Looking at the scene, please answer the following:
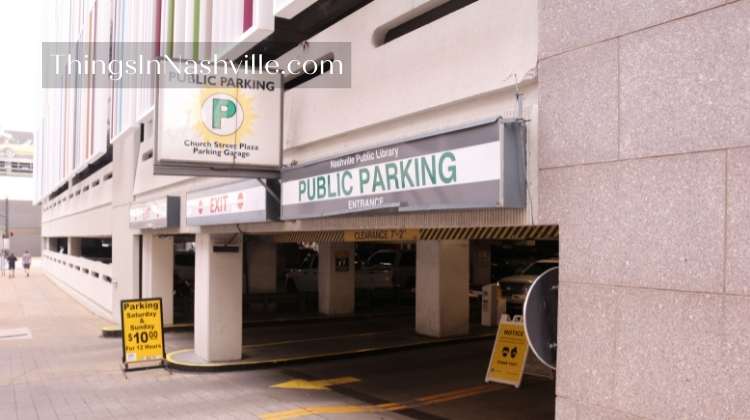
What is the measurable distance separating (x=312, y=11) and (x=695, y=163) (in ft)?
20.0

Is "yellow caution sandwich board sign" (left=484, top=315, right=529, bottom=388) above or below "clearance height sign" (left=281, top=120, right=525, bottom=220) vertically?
below

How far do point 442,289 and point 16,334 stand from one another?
12159 millimetres

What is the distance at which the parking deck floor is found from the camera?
9.73m

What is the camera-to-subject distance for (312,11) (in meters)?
8.73

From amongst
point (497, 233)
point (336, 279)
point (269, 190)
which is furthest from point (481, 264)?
point (497, 233)

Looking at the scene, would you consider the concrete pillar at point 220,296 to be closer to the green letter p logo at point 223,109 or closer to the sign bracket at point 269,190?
the sign bracket at point 269,190

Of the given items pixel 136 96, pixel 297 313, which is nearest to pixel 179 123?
pixel 136 96

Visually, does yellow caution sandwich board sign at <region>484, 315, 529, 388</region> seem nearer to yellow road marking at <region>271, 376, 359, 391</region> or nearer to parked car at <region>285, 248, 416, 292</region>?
yellow road marking at <region>271, 376, 359, 391</region>

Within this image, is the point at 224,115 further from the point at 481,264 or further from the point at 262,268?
the point at 481,264

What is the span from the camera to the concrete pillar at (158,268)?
699 inches

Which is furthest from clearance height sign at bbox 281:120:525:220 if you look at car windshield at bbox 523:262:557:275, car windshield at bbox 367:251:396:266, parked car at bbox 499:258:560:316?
car windshield at bbox 367:251:396:266

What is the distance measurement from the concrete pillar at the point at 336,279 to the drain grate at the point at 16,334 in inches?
347

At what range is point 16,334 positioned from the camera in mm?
18188

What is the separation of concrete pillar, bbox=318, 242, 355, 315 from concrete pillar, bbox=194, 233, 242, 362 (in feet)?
26.9
